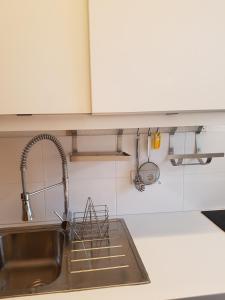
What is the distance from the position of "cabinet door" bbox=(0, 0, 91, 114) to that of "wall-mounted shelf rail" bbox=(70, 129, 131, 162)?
0.36 meters

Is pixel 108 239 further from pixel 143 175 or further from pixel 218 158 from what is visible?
pixel 218 158

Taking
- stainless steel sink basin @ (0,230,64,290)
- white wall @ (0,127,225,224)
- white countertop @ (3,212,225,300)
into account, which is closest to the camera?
white countertop @ (3,212,225,300)

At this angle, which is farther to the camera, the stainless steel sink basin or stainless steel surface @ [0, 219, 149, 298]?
the stainless steel sink basin

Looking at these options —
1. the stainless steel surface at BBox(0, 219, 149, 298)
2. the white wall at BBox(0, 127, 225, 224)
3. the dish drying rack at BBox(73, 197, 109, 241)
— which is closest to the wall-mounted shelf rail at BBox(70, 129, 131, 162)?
the white wall at BBox(0, 127, 225, 224)

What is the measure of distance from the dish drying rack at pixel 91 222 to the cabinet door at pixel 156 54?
59 cm

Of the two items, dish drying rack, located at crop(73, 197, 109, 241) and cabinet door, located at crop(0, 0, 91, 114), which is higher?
cabinet door, located at crop(0, 0, 91, 114)

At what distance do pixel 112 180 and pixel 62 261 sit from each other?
1.57 feet

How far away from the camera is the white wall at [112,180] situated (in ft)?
4.13

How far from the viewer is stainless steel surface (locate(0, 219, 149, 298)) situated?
839 millimetres

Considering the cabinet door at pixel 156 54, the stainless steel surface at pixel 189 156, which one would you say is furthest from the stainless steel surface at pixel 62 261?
the cabinet door at pixel 156 54

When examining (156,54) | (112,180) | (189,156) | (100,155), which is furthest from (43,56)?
(189,156)

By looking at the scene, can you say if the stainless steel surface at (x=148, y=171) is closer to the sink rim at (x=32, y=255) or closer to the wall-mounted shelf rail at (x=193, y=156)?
the wall-mounted shelf rail at (x=193, y=156)

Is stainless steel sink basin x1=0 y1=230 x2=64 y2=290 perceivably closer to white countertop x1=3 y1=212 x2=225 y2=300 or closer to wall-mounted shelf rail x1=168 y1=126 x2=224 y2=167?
white countertop x1=3 y1=212 x2=225 y2=300

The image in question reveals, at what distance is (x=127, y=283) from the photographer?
823mm
